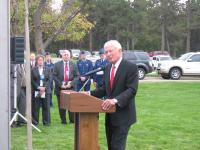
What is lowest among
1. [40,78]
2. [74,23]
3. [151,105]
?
[151,105]

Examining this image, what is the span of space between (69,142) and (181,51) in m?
95.6

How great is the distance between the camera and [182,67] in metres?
34.8

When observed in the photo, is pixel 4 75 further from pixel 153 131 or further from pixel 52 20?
pixel 52 20

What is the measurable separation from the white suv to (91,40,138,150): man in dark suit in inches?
1081

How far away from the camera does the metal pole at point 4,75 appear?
25.9ft

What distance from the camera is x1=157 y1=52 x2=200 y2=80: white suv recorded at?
34594 millimetres

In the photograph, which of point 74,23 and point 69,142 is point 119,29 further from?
point 69,142

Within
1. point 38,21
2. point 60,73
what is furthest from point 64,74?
point 38,21

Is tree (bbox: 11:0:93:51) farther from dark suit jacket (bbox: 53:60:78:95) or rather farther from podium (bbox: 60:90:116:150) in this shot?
podium (bbox: 60:90:116:150)

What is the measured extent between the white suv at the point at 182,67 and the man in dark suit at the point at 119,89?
27.5 metres

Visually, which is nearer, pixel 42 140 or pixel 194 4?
pixel 42 140

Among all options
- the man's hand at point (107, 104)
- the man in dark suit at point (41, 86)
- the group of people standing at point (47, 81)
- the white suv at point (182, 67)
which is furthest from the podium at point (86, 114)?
the white suv at point (182, 67)

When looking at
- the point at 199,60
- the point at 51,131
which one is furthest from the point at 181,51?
the point at 51,131

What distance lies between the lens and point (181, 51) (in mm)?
105375
